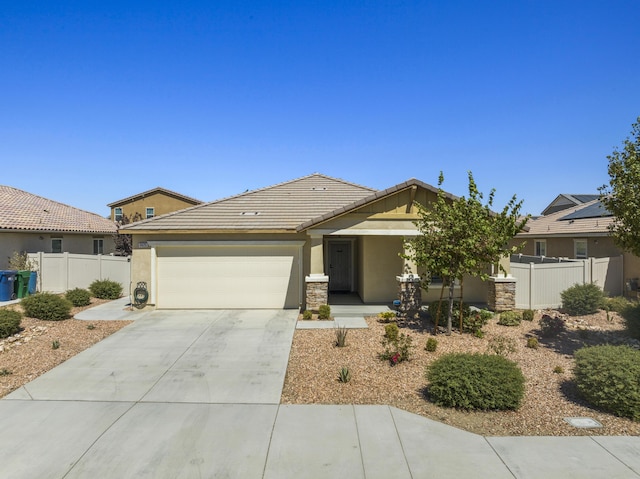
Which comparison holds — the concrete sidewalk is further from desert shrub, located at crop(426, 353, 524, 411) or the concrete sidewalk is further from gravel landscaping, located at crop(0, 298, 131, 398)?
desert shrub, located at crop(426, 353, 524, 411)

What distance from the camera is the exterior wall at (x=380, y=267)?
14539 millimetres

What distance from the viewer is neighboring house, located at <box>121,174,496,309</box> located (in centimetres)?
1274

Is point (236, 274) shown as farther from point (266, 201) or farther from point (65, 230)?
point (65, 230)

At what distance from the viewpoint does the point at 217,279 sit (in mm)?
13695

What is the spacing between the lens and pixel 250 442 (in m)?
5.08

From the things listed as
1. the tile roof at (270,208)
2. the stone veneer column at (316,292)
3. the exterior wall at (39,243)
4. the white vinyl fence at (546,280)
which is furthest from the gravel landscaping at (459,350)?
the exterior wall at (39,243)

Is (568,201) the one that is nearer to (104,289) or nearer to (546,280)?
(546,280)

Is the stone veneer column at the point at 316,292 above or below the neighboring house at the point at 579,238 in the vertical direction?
below

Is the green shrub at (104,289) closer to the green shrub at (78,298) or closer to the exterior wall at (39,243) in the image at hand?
the green shrub at (78,298)

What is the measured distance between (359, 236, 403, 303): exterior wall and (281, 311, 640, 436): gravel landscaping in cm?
316

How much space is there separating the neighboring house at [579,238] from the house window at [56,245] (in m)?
23.5

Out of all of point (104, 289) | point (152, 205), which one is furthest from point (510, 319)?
point (152, 205)

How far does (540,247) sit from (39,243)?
28.3 meters

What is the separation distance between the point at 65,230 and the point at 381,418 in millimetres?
20770
